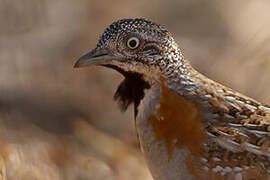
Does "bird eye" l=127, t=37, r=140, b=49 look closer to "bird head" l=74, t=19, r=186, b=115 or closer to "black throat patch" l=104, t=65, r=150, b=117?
"bird head" l=74, t=19, r=186, b=115

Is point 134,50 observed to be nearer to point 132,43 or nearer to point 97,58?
point 132,43

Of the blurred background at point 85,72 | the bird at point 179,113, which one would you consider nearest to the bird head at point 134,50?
the bird at point 179,113

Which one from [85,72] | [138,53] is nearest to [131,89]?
[138,53]

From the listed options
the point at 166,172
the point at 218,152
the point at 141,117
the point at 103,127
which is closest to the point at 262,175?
the point at 218,152

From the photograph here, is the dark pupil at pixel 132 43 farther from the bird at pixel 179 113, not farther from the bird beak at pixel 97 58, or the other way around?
the bird beak at pixel 97 58

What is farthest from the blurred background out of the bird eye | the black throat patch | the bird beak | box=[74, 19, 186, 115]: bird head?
the bird eye

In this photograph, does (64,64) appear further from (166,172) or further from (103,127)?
(166,172)

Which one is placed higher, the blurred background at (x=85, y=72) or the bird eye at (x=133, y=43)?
the bird eye at (x=133, y=43)
